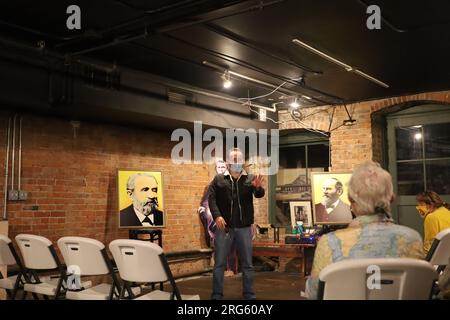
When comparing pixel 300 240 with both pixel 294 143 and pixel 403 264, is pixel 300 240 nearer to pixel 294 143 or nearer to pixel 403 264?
pixel 294 143

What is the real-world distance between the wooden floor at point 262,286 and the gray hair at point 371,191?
11.6ft

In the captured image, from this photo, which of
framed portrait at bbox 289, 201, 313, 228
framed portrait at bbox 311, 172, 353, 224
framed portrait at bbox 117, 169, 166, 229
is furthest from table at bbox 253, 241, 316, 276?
framed portrait at bbox 117, 169, 166, 229

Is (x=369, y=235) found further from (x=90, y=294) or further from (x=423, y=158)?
(x=423, y=158)

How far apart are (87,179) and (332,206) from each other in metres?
3.47

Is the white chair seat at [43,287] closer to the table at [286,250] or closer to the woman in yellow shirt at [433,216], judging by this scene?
the woman in yellow shirt at [433,216]

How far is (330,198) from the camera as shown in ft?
22.8

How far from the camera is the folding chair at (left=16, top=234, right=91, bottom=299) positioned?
11.9ft

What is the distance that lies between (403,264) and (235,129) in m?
5.34

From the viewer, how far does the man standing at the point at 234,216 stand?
477cm

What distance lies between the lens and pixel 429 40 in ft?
15.7

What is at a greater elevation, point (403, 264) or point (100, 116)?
point (100, 116)

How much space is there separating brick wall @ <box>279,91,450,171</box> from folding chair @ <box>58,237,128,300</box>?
4880mm

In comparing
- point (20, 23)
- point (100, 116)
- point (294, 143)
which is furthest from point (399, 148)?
point (20, 23)

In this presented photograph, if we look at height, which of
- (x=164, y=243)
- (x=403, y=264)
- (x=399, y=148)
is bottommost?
(x=164, y=243)
